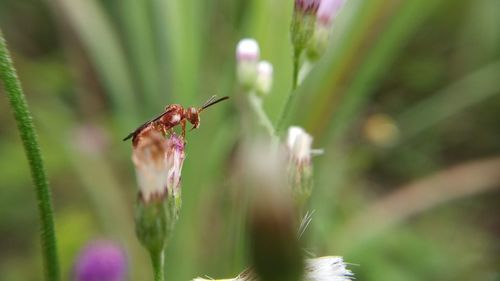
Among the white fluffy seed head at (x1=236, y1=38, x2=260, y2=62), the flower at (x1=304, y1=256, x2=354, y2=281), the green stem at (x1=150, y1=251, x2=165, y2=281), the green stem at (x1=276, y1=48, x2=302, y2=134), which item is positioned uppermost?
the white fluffy seed head at (x1=236, y1=38, x2=260, y2=62)

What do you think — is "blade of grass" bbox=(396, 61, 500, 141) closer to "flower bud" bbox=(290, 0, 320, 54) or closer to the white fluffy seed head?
the white fluffy seed head

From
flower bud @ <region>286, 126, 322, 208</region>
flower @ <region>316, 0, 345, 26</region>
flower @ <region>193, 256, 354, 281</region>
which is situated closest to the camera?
flower @ <region>193, 256, 354, 281</region>

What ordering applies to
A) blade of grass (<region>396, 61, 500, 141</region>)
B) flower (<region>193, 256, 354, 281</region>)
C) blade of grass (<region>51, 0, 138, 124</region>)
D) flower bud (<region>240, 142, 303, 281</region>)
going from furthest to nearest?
blade of grass (<region>396, 61, 500, 141</region>) < blade of grass (<region>51, 0, 138, 124</region>) < flower (<region>193, 256, 354, 281</region>) < flower bud (<region>240, 142, 303, 281</region>)

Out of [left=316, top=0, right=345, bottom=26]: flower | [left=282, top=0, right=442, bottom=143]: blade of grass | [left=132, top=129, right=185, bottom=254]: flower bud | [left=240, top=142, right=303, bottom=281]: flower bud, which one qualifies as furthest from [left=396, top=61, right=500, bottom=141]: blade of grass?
[left=240, top=142, right=303, bottom=281]: flower bud

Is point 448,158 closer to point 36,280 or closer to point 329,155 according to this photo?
point 329,155

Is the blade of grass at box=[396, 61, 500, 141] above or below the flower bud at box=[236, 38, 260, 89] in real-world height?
above

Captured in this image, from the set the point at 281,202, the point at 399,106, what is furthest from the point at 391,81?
A: the point at 281,202

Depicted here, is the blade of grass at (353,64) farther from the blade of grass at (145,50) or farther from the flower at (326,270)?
the flower at (326,270)
